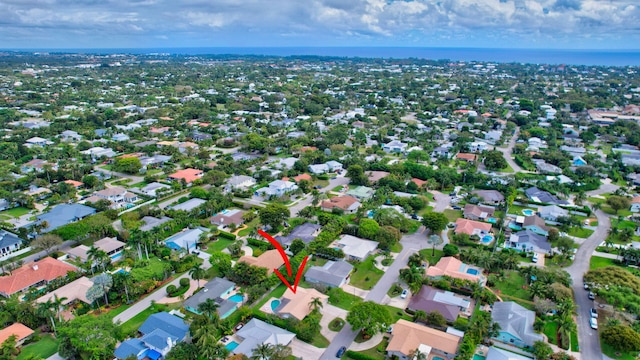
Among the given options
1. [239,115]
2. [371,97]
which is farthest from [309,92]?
[239,115]

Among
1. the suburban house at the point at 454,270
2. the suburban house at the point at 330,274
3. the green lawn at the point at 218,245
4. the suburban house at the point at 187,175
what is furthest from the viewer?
the suburban house at the point at 187,175

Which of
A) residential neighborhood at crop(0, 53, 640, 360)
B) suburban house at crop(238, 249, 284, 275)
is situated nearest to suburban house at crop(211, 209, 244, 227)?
residential neighborhood at crop(0, 53, 640, 360)

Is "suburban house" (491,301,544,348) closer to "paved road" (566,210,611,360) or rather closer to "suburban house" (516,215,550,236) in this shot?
"paved road" (566,210,611,360)

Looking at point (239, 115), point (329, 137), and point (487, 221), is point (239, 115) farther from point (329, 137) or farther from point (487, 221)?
point (487, 221)

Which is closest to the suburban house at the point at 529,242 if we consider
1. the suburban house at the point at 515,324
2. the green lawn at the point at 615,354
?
the suburban house at the point at 515,324

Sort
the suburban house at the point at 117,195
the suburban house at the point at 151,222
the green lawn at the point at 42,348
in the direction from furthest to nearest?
the suburban house at the point at 117,195, the suburban house at the point at 151,222, the green lawn at the point at 42,348

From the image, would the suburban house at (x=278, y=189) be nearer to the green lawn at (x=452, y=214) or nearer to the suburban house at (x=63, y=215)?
the green lawn at (x=452, y=214)

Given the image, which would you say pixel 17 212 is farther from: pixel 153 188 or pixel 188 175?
pixel 188 175
